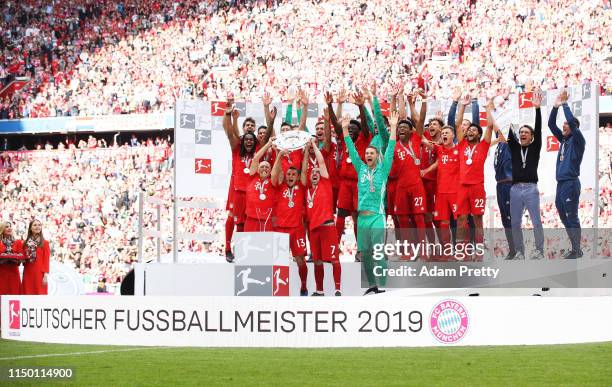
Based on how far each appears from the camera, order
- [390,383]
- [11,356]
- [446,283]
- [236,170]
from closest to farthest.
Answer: [390,383]
[11,356]
[446,283]
[236,170]

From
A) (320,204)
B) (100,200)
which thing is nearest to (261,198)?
(320,204)

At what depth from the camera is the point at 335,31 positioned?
33000 millimetres

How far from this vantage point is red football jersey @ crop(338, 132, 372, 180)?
1352 cm

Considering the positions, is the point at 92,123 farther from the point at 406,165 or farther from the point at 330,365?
the point at 330,365

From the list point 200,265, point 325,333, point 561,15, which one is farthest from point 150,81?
point 325,333

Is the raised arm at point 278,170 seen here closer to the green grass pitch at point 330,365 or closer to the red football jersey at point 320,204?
the red football jersey at point 320,204

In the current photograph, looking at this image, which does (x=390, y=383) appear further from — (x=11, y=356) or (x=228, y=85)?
(x=228, y=85)

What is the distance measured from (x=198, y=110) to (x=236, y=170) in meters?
1.49

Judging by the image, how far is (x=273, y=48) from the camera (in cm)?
3362

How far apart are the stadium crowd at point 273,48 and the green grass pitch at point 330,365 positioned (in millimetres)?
18456

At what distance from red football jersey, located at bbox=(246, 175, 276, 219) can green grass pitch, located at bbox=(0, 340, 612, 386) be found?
2691 millimetres

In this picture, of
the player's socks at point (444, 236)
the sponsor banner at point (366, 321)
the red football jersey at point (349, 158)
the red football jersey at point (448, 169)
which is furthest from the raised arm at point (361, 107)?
the sponsor banner at point (366, 321)

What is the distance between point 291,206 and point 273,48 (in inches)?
844

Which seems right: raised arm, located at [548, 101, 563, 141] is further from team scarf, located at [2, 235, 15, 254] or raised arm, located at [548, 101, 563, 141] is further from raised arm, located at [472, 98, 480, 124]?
team scarf, located at [2, 235, 15, 254]
